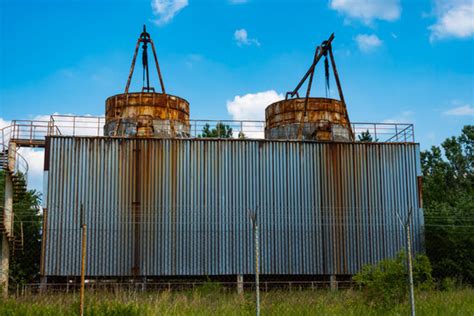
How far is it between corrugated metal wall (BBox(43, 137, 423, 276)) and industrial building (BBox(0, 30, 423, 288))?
5 cm

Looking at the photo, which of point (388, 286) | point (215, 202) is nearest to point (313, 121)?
point (215, 202)

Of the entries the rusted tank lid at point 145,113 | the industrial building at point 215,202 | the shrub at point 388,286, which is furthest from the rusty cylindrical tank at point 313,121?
the shrub at point 388,286

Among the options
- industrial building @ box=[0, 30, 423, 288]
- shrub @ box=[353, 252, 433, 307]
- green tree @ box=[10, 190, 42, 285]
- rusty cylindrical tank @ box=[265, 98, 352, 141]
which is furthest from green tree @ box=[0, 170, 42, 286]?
shrub @ box=[353, 252, 433, 307]

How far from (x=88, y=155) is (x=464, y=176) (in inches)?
1299

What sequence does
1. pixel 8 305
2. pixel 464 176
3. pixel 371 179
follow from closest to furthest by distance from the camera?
1. pixel 8 305
2. pixel 371 179
3. pixel 464 176

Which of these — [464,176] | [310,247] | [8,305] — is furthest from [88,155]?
[464,176]

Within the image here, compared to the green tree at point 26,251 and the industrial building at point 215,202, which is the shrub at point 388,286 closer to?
the industrial building at point 215,202

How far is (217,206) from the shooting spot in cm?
2627

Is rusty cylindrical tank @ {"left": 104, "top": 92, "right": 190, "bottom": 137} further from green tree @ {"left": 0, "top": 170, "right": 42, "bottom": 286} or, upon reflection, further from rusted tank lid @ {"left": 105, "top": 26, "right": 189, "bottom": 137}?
green tree @ {"left": 0, "top": 170, "right": 42, "bottom": 286}

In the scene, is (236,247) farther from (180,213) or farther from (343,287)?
(343,287)

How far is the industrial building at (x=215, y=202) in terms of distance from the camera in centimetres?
2539

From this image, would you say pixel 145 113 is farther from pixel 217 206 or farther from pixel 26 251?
pixel 26 251

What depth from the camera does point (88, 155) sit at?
85.9ft

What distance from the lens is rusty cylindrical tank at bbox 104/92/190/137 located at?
91.7ft
